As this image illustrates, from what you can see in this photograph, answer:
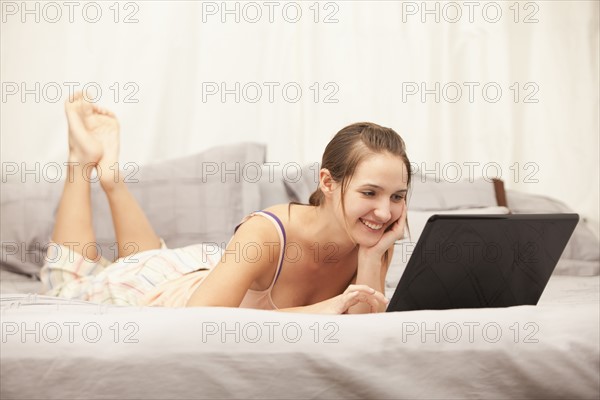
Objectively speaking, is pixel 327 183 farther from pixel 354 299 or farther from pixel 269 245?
pixel 354 299

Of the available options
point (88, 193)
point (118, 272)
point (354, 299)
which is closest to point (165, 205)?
point (88, 193)

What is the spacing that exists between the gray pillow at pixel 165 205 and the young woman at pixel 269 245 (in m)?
0.15

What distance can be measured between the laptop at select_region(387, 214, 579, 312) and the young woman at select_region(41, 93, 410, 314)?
98 mm

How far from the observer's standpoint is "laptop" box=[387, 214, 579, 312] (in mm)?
1188

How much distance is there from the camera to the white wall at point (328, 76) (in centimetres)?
282

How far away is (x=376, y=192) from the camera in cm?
144

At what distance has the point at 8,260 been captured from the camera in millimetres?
2150

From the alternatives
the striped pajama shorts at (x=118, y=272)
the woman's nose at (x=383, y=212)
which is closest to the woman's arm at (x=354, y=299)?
the woman's nose at (x=383, y=212)

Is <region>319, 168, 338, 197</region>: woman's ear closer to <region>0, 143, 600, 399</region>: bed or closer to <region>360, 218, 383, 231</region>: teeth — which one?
<region>360, 218, 383, 231</region>: teeth

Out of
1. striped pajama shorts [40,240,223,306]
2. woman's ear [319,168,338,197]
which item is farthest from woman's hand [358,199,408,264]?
striped pajama shorts [40,240,223,306]

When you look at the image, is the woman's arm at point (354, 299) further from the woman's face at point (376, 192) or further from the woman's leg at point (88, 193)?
the woman's leg at point (88, 193)

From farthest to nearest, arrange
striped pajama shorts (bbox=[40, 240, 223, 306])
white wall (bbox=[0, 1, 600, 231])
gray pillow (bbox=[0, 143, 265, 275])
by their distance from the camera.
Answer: white wall (bbox=[0, 1, 600, 231]), gray pillow (bbox=[0, 143, 265, 275]), striped pajama shorts (bbox=[40, 240, 223, 306])

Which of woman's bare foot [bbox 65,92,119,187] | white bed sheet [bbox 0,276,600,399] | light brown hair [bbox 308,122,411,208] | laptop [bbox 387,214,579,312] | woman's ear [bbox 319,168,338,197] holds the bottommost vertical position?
white bed sheet [bbox 0,276,600,399]

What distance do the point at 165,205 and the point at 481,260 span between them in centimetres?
126
